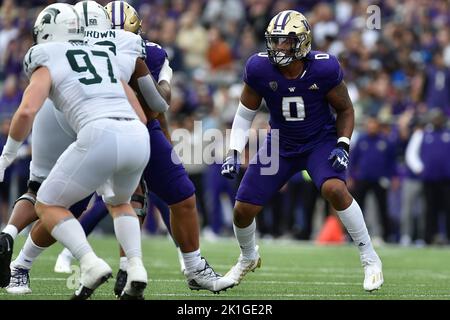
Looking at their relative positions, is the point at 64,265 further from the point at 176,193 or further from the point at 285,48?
the point at 285,48

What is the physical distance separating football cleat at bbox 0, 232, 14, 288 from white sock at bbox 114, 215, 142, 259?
2.60 feet

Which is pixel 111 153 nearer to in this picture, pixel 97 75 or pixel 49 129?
pixel 97 75

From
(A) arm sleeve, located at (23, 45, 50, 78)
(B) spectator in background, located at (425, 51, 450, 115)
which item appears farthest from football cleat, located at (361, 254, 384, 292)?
(B) spectator in background, located at (425, 51, 450, 115)

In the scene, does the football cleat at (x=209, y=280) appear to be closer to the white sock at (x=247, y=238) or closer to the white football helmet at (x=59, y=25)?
the white sock at (x=247, y=238)

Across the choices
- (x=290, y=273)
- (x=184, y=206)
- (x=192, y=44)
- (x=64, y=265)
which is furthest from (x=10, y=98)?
(x=184, y=206)

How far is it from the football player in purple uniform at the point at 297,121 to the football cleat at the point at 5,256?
1.54m

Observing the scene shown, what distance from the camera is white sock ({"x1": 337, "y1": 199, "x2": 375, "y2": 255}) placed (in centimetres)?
689

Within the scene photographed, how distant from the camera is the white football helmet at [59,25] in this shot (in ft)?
18.9

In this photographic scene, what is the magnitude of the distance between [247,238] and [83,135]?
1.99 m

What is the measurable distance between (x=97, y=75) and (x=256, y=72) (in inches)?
63.6

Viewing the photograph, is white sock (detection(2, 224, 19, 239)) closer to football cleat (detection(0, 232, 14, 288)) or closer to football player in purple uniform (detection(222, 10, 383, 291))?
football cleat (detection(0, 232, 14, 288))

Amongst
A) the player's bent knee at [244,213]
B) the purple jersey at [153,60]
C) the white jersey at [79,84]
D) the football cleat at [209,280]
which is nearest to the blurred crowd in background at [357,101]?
the player's bent knee at [244,213]

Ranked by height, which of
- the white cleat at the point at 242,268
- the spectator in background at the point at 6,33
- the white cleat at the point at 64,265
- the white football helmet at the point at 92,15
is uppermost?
the white football helmet at the point at 92,15

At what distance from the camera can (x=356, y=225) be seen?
6914mm
